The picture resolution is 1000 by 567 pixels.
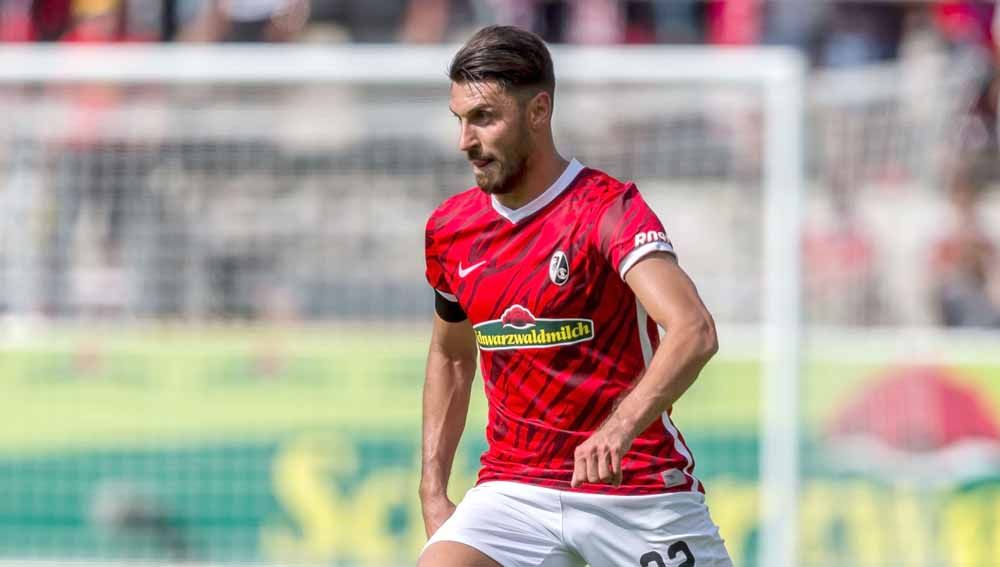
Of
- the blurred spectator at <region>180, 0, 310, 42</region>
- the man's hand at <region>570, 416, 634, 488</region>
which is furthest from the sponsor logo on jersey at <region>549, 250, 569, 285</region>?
the blurred spectator at <region>180, 0, 310, 42</region>

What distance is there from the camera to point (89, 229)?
33.1ft

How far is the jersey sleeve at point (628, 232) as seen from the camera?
455 cm

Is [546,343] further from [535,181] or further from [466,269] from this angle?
[535,181]

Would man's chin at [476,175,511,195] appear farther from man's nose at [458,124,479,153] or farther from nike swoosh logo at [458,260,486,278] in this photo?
nike swoosh logo at [458,260,486,278]

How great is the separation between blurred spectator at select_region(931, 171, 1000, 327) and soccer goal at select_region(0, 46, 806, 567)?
5.24 feet

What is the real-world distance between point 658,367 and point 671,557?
2.38ft

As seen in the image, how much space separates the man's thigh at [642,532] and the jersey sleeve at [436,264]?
30.5 inches

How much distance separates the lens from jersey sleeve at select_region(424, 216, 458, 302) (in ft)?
16.9

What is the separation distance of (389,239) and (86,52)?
2006mm

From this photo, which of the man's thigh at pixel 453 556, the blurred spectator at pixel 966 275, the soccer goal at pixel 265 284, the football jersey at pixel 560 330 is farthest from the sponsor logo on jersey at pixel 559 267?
the blurred spectator at pixel 966 275

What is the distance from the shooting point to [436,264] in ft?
17.0

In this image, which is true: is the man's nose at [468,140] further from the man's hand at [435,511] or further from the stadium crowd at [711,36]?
the stadium crowd at [711,36]

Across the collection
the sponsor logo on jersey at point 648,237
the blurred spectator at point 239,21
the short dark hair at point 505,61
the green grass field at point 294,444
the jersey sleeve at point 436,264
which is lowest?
the green grass field at point 294,444

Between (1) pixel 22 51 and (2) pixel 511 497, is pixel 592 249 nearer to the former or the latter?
(2) pixel 511 497
